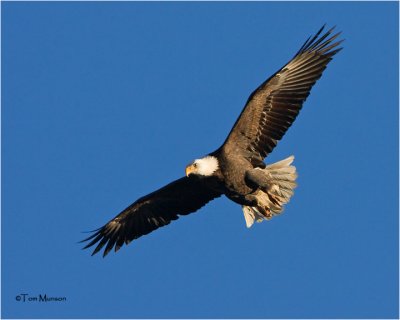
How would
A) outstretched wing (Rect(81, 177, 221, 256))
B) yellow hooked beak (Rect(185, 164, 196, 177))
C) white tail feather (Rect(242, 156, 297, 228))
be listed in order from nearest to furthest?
1. yellow hooked beak (Rect(185, 164, 196, 177))
2. white tail feather (Rect(242, 156, 297, 228))
3. outstretched wing (Rect(81, 177, 221, 256))

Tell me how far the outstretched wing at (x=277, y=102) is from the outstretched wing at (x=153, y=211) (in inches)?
39.3

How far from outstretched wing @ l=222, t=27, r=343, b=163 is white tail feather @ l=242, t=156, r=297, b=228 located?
227mm

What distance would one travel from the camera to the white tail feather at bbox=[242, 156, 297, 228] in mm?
11031

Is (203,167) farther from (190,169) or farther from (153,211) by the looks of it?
(153,211)

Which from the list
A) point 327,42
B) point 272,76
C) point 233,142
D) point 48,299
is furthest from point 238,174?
point 48,299

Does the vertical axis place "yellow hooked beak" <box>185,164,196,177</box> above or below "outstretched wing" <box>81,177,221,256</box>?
below

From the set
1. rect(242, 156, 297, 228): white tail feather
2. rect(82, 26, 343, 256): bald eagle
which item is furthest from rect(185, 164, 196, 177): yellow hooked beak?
rect(242, 156, 297, 228): white tail feather

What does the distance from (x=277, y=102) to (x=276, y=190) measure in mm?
1052

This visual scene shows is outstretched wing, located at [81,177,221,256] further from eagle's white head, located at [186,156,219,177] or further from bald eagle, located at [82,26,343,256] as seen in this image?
eagle's white head, located at [186,156,219,177]

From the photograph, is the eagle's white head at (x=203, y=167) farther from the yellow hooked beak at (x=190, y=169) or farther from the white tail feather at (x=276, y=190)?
the white tail feather at (x=276, y=190)

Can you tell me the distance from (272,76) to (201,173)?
1.48 m

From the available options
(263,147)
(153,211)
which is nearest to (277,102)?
(263,147)

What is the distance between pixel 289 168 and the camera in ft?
36.3

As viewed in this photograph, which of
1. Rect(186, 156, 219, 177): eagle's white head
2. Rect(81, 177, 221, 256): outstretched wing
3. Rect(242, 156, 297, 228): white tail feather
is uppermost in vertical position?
Rect(81, 177, 221, 256): outstretched wing
